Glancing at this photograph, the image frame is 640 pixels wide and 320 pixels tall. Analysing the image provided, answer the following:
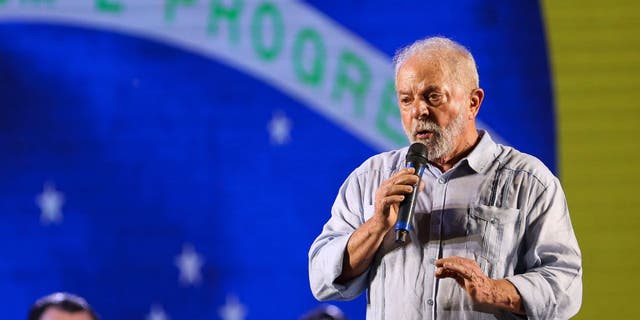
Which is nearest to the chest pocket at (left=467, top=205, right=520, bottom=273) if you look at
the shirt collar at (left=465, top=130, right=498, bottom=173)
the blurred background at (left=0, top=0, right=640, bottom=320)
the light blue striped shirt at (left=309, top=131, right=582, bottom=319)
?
the light blue striped shirt at (left=309, top=131, right=582, bottom=319)

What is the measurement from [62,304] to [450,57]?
2074mm

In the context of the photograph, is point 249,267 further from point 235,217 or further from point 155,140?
point 155,140

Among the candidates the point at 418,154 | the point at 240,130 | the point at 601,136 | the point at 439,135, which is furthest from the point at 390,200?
the point at 601,136

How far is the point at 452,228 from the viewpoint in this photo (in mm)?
2225

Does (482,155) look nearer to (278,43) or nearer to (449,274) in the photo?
(449,274)

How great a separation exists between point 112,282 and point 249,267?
542 millimetres

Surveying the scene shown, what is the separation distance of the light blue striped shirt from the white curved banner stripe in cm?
131

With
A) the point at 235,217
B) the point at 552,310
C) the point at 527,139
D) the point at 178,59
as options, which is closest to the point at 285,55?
the point at 178,59

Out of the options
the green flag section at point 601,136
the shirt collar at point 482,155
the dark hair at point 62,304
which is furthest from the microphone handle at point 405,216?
the dark hair at point 62,304

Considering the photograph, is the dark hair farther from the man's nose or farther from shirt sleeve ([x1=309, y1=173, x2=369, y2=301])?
the man's nose

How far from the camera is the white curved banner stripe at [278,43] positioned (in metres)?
3.61

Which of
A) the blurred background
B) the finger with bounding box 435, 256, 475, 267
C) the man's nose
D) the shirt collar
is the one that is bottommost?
the finger with bounding box 435, 256, 475, 267

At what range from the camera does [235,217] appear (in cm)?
363

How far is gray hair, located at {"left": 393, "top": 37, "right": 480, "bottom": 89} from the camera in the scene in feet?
7.48
